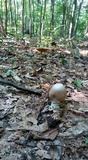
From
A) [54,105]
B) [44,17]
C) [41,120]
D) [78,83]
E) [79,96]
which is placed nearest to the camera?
[41,120]

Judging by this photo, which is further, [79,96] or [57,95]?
[79,96]

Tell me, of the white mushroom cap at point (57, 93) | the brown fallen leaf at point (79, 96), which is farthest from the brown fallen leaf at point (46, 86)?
the white mushroom cap at point (57, 93)

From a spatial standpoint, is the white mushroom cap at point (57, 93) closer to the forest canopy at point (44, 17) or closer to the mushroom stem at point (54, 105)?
the mushroom stem at point (54, 105)

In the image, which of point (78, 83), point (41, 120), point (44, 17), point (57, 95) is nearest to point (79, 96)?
point (78, 83)

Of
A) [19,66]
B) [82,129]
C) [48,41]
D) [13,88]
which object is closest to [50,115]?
[82,129]

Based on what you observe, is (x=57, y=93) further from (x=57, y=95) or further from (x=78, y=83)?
(x=78, y=83)

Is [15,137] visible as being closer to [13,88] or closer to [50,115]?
[50,115]

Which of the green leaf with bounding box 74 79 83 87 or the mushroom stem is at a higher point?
the mushroom stem

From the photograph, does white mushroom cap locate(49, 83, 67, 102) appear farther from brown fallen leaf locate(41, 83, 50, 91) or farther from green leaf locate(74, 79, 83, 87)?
green leaf locate(74, 79, 83, 87)

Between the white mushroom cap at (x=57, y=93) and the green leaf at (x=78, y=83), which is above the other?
the white mushroom cap at (x=57, y=93)

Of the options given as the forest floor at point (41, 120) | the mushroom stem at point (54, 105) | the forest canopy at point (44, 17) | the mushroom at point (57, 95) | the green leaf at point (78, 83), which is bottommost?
the forest canopy at point (44, 17)

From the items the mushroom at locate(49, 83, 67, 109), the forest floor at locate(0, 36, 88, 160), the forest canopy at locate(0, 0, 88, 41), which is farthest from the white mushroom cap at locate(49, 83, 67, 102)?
the forest canopy at locate(0, 0, 88, 41)

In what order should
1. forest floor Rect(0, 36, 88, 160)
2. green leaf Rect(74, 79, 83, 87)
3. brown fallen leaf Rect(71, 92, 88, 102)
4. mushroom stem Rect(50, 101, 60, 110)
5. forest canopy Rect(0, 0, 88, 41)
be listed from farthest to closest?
forest canopy Rect(0, 0, 88, 41) < green leaf Rect(74, 79, 83, 87) < brown fallen leaf Rect(71, 92, 88, 102) < mushroom stem Rect(50, 101, 60, 110) < forest floor Rect(0, 36, 88, 160)

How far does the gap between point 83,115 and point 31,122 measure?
0.67 meters
